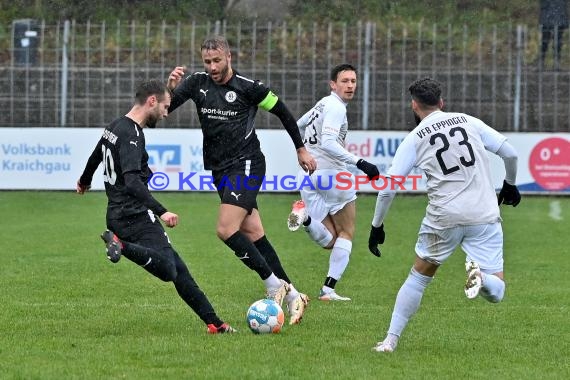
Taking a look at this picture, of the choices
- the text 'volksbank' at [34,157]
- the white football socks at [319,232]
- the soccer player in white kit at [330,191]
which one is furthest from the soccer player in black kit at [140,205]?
the text 'volksbank' at [34,157]

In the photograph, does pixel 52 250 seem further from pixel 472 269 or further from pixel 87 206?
pixel 472 269

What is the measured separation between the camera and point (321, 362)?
711 cm

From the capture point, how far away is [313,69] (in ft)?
73.9

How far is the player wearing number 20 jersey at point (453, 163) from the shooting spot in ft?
24.0

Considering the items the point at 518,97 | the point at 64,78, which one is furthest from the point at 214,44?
the point at 518,97

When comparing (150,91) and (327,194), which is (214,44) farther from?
(327,194)

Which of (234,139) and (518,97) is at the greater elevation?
(518,97)

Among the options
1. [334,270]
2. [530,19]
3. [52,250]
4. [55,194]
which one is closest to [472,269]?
[334,270]

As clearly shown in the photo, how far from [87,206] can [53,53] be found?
4.02m

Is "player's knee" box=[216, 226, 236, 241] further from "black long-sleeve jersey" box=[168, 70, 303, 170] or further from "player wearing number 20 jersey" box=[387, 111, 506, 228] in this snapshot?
"player wearing number 20 jersey" box=[387, 111, 506, 228]

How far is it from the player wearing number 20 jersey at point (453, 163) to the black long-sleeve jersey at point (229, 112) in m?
1.77

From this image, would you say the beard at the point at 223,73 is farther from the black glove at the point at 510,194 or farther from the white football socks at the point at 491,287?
the white football socks at the point at 491,287

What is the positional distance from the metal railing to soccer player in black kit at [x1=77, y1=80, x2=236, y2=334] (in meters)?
14.1

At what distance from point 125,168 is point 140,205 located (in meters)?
0.44
